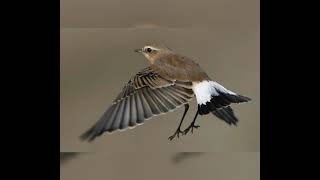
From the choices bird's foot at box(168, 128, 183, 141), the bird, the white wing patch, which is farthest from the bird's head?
bird's foot at box(168, 128, 183, 141)

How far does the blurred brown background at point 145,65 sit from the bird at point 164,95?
0.02 meters

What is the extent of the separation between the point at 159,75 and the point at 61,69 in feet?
1.13

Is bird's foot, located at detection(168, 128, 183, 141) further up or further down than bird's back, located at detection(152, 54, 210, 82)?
A: further down

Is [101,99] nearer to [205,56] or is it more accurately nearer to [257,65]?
Result: [205,56]

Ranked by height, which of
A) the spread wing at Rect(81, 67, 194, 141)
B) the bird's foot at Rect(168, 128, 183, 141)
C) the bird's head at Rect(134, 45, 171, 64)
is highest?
the bird's head at Rect(134, 45, 171, 64)

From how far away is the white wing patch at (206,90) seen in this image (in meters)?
2.20

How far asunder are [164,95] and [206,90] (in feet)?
0.48

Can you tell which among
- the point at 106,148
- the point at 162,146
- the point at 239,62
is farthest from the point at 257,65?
the point at 106,148

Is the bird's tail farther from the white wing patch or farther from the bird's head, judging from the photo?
the bird's head

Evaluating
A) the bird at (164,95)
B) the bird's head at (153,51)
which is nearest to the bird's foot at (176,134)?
the bird at (164,95)

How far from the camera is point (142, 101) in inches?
86.0

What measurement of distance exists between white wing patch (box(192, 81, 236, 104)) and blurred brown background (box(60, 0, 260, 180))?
3 cm

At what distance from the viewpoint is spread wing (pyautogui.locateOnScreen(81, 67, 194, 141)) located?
2187 millimetres

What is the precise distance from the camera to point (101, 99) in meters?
2.24
